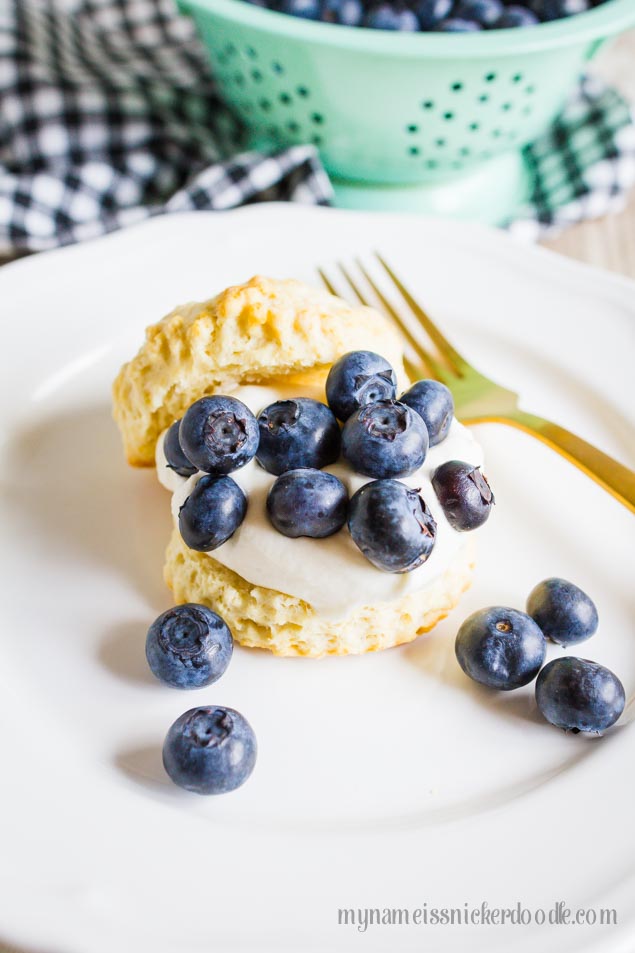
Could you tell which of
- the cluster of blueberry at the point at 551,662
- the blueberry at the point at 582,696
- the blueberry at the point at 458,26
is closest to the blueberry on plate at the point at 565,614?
the cluster of blueberry at the point at 551,662

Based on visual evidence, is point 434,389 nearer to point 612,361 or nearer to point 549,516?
point 549,516

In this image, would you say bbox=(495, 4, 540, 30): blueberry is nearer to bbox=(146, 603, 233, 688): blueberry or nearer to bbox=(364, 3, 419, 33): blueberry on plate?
bbox=(364, 3, 419, 33): blueberry on plate

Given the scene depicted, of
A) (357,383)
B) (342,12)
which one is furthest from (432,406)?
(342,12)

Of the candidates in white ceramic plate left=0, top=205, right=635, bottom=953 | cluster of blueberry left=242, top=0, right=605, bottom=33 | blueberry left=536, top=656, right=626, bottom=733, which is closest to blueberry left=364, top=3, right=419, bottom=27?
cluster of blueberry left=242, top=0, right=605, bottom=33

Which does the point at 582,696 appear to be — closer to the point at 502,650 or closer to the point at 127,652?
the point at 502,650

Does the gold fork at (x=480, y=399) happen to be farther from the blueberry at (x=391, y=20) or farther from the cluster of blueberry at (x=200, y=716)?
the cluster of blueberry at (x=200, y=716)
